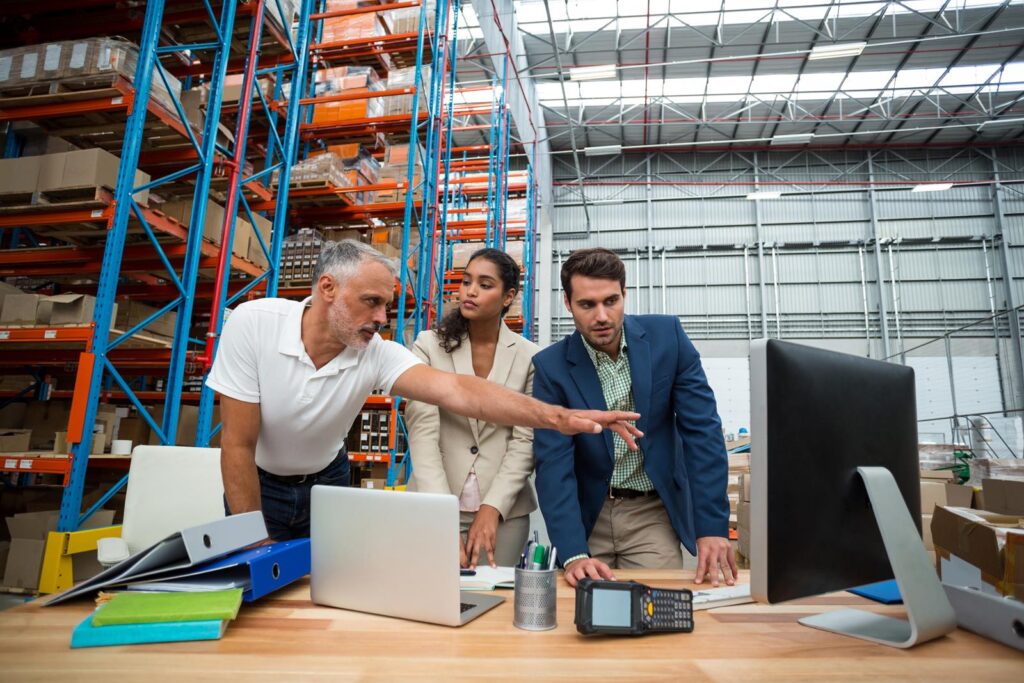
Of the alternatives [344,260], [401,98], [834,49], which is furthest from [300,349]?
[834,49]

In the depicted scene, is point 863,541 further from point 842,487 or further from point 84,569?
point 84,569

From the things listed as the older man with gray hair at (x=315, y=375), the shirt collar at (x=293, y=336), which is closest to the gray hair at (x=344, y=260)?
the older man with gray hair at (x=315, y=375)

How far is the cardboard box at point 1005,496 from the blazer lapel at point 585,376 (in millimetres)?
2466

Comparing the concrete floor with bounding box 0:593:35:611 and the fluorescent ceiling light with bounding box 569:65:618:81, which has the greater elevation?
the fluorescent ceiling light with bounding box 569:65:618:81

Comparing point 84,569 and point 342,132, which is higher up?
point 342,132

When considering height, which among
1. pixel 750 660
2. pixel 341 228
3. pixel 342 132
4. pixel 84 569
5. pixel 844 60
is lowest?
pixel 84 569

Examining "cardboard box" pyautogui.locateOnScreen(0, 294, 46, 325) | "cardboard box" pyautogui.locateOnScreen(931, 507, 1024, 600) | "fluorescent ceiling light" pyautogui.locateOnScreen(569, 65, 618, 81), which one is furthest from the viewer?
"fluorescent ceiling light" pyautogui.locateOnScreen(569, 65, 618, 81)

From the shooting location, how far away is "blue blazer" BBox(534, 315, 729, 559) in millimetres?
1738

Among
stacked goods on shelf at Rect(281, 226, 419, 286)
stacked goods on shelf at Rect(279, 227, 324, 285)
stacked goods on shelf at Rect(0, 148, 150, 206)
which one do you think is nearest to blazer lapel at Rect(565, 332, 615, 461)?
stacked goods on shelf at Rect(0, 148, 150, 206)

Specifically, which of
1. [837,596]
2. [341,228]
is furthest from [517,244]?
[837,596]

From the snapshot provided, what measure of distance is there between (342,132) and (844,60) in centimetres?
1171

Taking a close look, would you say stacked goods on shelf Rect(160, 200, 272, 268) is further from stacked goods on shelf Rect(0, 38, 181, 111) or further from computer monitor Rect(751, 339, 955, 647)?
computer monitor Rect(751, 339, 955, 647)

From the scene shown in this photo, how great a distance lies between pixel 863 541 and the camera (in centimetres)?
108

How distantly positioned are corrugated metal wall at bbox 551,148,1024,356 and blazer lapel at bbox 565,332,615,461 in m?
14.2
